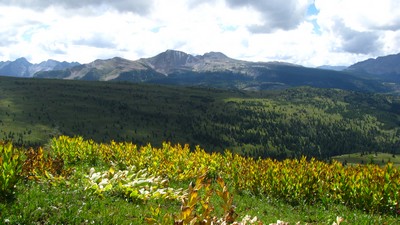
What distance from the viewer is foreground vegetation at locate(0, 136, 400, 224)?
38.0ft

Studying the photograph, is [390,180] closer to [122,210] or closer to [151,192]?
[151,192]

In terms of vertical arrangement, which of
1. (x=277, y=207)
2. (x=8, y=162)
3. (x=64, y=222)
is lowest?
(x=277, y=207)

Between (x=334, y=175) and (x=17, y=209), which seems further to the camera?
(x=334, y=175)

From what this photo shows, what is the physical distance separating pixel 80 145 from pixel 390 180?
2119cm

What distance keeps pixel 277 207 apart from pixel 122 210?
1022cm

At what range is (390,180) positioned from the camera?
18.0m

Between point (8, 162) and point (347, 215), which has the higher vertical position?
point (8, 162)

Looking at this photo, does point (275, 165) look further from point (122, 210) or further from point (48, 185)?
point (48, 185)

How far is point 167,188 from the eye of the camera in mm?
17734

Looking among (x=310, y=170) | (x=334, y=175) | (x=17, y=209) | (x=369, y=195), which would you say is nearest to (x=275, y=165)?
(x=310, y=170)

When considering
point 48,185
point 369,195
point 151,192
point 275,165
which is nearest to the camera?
point 48,185

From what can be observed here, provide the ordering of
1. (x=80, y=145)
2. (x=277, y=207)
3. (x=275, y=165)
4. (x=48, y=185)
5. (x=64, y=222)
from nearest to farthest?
(x=64, y=222)
(x=48, y=185)
(x=277, y=207)
(x=275, y=165)
(x=80, y=145)

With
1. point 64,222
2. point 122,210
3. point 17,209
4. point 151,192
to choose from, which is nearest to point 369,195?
point 151,192

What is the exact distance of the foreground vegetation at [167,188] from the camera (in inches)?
456
